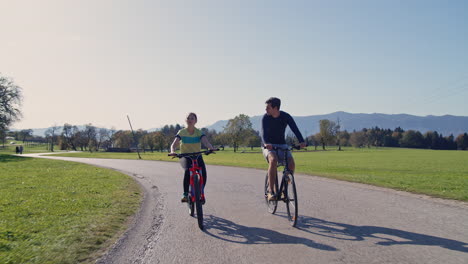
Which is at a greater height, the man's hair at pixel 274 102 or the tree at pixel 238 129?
the tree at pixel 238 129

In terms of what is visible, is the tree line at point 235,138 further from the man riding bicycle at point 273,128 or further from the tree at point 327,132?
the man riding bicycle at point 273,128

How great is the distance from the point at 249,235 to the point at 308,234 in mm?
974

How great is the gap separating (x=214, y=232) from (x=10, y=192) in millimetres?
8845

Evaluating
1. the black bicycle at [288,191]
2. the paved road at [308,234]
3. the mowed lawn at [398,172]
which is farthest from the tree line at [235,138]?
the black bicycle at [288,191]

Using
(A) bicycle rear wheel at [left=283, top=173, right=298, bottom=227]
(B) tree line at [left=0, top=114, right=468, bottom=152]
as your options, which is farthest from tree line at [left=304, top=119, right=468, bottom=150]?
(A) bicycle rear wheel at [left=283, top=173, right=298, bottom=227]

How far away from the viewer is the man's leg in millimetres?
6152

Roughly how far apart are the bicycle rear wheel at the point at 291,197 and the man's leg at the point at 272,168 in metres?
0.28

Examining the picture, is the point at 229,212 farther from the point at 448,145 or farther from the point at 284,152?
the point at 448,145

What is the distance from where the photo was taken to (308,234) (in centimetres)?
520

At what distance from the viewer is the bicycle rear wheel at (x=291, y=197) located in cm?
572

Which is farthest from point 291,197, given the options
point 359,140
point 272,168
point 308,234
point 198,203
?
point 359,140

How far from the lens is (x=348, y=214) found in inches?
261

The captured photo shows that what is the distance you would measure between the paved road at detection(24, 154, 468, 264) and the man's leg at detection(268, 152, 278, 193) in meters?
0.68

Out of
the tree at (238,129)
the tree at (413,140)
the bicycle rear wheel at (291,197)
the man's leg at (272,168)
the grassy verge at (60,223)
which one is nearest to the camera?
the grassy verge at (60,223)
